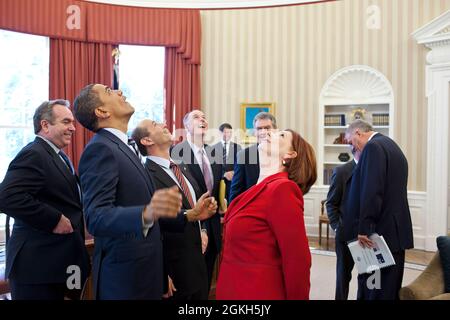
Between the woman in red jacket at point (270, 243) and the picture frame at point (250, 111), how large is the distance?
5.36 metres

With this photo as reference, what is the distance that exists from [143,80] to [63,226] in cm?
564

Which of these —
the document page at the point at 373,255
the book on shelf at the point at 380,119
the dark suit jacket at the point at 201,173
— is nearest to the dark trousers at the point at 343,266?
the document page at the point at 373,255

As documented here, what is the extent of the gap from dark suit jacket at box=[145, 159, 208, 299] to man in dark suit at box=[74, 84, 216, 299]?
1.48 ft

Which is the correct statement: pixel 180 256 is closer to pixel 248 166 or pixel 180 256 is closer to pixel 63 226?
pixel 63 226

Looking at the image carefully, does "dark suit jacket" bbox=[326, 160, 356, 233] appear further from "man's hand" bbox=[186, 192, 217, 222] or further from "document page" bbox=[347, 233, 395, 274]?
"man's hand" bbox=[186, 192, 217, 222]

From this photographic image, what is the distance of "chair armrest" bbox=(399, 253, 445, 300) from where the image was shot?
8.06 feet

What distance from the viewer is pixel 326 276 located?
4.72 metres

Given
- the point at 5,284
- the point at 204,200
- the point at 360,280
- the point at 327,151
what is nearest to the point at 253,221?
the point at 204,200

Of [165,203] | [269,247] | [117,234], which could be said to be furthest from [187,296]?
[165,203]

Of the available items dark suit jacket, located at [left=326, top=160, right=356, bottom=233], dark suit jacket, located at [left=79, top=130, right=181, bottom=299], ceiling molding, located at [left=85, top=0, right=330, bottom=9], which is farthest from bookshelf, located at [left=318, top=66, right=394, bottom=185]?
dark suit jacket, located at [left=79, top=130, right=181, bottom=299]

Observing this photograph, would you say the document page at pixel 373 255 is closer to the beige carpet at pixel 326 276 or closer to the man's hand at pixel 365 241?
the man's hand at pixel 365 241

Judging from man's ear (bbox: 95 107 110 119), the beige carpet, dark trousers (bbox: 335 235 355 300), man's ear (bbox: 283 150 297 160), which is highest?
man's ear (bbox: 95 107 110 119)

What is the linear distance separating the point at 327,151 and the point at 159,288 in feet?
18.7

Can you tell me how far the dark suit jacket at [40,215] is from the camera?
78.3 inches
